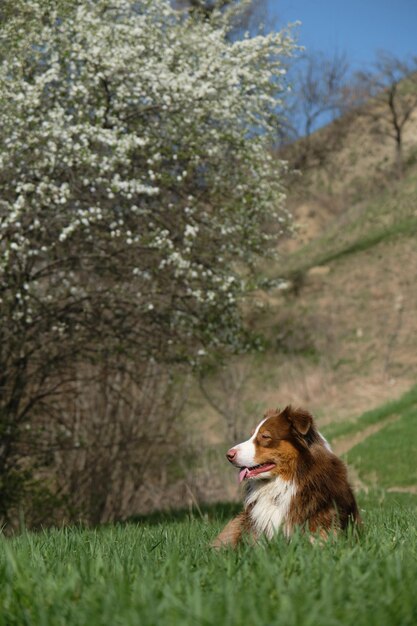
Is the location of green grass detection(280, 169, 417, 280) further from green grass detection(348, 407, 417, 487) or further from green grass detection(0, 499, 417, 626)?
green grass detection(0, 499, 417, 626)

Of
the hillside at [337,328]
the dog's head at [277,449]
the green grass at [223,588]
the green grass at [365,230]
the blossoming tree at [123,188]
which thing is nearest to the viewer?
the green grass at [223,588]

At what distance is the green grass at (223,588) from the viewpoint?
2920 mm

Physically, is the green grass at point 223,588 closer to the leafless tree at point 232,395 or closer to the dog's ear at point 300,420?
the dog's ear at point 300,420

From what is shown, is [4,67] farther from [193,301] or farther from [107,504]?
[107,504]

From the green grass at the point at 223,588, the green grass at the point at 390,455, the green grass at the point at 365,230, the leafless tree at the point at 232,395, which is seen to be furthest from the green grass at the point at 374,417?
the green grass at the point at 223,588

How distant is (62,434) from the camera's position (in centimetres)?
1355

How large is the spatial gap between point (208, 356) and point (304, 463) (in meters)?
8.77

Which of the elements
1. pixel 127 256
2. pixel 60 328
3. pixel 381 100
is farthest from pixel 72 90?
pixel 381 100

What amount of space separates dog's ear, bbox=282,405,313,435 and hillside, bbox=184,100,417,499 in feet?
31.6

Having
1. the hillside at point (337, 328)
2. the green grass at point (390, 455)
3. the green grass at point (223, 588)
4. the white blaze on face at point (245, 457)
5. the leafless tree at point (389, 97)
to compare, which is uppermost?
the leafless tree at point (389, 97)

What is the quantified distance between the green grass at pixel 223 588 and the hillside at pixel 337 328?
11.0m

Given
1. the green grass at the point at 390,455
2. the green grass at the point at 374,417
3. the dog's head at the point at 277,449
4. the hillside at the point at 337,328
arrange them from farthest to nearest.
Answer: the green grass at the point at 374,417 → the hillside at the point at 337,328 → the green grass at the point at 390,455 → the dog's head at the point at 277,449

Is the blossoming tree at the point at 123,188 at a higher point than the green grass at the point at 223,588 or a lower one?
higher

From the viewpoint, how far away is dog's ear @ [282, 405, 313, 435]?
4.98m
